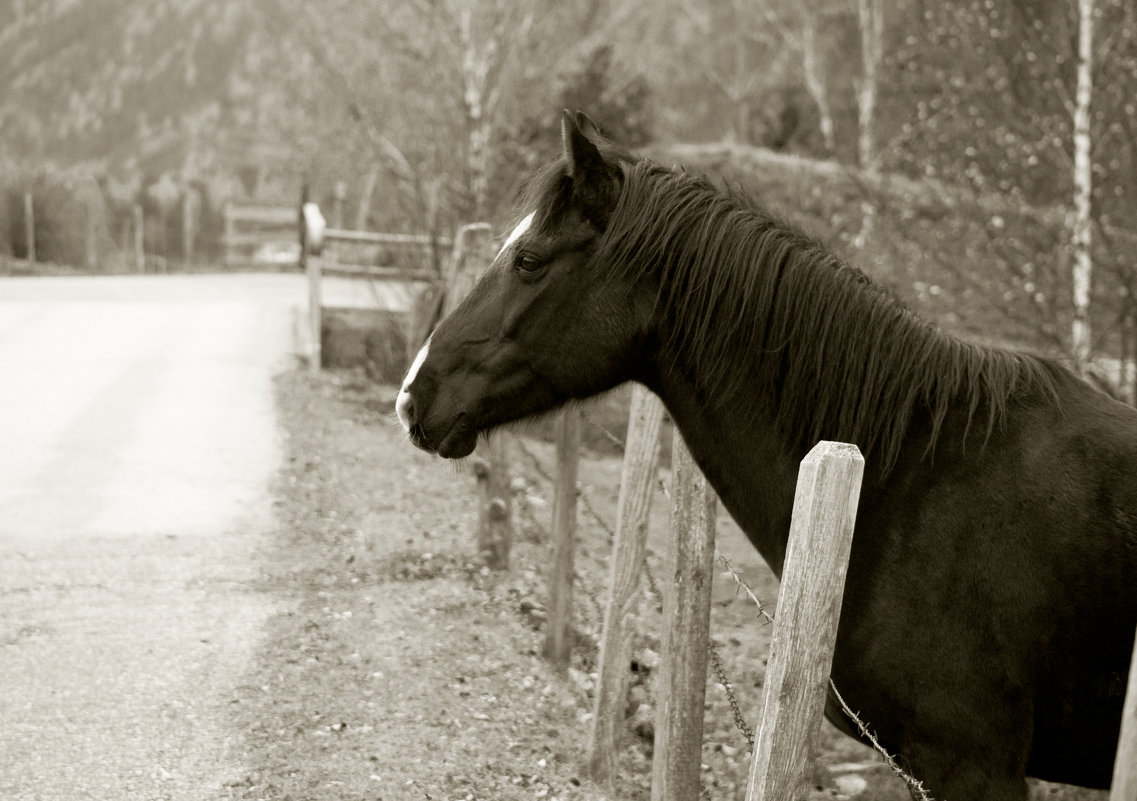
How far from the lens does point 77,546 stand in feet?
21.3

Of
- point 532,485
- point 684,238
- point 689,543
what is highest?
point 684,238

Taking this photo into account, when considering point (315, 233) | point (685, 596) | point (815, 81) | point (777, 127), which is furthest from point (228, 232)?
point (685, 596)

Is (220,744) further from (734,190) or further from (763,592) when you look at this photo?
(763,592)

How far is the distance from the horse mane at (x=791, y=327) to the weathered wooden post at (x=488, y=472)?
3.16 meters

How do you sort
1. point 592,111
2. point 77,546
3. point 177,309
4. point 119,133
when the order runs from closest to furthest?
point 77,546
point 177,309
point 592,111
point 119,133

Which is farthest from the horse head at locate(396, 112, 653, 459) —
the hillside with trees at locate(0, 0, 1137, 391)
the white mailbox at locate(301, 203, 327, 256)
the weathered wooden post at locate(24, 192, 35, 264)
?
the weathered wooden post at locate(24, 192, 35, 264)

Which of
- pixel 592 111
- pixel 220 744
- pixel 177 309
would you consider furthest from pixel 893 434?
pixel 592 111

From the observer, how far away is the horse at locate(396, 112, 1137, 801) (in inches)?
105

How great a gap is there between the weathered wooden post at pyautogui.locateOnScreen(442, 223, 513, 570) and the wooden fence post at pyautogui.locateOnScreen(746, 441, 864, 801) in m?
4.26

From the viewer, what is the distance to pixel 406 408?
3180 mm

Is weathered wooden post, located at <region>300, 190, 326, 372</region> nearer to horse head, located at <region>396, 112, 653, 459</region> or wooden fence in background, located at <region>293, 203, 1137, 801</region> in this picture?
wooden fence in background, located at <region>293, 203, 1137, 801</region>

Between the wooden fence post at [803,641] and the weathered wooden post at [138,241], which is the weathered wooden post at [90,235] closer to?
the weathered wooden post at [138,241]

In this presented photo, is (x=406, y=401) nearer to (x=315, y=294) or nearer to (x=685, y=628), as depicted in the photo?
(x=685, y=628)

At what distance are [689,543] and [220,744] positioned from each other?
6.70ft
